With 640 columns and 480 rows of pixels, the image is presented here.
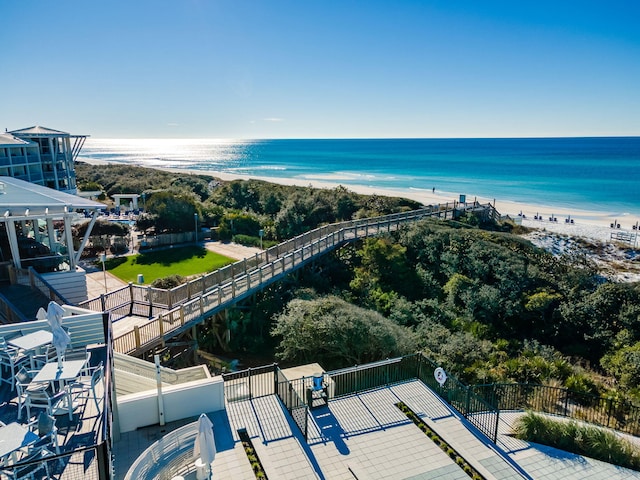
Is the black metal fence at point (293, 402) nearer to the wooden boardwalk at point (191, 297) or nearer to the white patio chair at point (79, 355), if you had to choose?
the white patio chair at point (79, 355)

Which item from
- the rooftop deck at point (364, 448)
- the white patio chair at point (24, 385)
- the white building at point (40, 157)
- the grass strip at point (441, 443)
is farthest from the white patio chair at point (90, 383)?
the white building at point (40, 157)

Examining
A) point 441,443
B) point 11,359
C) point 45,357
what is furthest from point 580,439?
point 11,359

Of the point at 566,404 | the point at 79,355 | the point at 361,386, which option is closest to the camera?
the point at 79,355

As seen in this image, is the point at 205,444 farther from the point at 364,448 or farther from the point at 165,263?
the point at 165,263

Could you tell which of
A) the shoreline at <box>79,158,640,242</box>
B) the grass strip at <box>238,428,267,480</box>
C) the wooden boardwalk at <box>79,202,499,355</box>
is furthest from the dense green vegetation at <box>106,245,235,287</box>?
the shoreline at <box>79,158,640,242</box>

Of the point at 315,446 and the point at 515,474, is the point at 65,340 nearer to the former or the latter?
the point at 315,446

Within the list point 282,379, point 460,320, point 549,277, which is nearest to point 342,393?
point 282,379

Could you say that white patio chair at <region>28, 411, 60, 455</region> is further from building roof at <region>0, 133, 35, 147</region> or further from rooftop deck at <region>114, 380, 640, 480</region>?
building roof at <region>0, 133, 35, 147</region>
